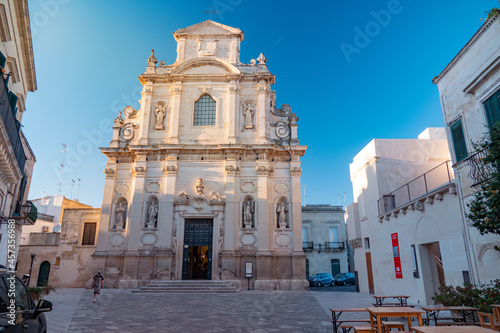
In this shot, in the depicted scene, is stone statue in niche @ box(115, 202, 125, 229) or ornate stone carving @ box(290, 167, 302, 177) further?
ornate stone carving @ box(290, 167, 302, 177)

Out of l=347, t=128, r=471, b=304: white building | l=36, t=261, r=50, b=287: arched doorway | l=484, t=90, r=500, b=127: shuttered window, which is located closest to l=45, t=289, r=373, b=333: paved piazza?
l=347, t=128, r=471, b=304: white building

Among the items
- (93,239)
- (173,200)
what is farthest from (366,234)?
(93,239)

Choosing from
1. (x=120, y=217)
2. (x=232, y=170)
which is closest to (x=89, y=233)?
(x=120, y=217)

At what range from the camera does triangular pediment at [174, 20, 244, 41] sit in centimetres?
2508

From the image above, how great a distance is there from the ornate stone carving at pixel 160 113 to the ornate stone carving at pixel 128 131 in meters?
1.55

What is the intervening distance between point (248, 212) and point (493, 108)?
1443 centimetres

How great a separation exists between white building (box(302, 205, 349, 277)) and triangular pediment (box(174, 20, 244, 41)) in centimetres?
2069

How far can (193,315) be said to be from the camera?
10664 mm

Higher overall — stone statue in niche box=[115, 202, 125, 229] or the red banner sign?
stone statue in niche box=[115, 202, 125, 229]

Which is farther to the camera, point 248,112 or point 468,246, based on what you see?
point 248,112

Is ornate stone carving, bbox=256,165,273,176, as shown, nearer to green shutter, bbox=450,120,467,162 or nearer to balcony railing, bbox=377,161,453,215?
balcony railing, bbox=377,161,453,215

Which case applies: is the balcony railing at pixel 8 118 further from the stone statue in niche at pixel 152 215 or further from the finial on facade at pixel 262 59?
the finial on facade at pixel 262 59

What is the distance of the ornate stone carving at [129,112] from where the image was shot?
79.8ft

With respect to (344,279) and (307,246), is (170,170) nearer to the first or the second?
(344,279)
